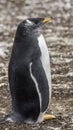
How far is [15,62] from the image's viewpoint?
414 centimetres

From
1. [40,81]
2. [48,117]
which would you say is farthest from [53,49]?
[40,81]

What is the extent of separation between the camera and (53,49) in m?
7.13

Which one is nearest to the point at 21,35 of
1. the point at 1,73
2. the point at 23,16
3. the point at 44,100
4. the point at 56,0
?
the point at 44,100

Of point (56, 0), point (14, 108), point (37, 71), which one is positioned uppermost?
point (37, 71)

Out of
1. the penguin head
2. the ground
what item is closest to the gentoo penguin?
the penguin head

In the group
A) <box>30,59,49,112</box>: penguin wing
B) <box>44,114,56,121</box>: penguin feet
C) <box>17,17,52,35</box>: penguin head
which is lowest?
<box>44,114,56,121</box>: penguin feet

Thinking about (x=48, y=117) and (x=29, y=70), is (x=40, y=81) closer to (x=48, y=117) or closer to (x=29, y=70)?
(x=29, y=70)

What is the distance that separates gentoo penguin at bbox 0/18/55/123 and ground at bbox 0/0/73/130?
166mm

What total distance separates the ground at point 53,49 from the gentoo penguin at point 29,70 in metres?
0.17

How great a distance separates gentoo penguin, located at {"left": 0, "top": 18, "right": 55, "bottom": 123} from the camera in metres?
4.12

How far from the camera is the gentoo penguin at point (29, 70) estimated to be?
4125mm

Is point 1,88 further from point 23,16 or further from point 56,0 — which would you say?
point 56,0

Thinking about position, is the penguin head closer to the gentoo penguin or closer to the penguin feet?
the gentoo penguin

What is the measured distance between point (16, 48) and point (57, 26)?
4598 mm
